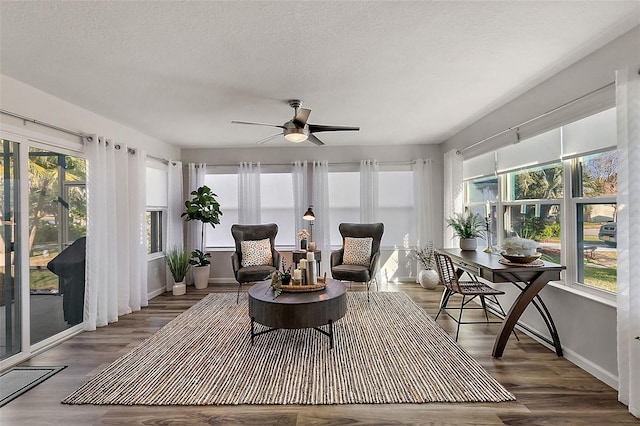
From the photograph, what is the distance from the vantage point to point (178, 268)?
507 centimetres

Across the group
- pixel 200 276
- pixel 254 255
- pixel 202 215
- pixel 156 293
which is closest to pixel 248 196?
pixel 202 215

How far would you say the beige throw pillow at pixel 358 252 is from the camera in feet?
15.7

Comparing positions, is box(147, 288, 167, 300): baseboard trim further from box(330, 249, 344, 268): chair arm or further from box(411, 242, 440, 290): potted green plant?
box(411, 242, 440, 290): potted green plant

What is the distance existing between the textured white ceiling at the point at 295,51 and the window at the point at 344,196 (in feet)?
7.03

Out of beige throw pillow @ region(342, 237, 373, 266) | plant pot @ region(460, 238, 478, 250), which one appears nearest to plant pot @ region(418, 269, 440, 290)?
beige throw pillow @ region(342, 237, 373, 266)

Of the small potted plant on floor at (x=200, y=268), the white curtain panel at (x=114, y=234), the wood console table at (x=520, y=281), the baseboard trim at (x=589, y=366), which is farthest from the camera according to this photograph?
the small potted plant on floor at (x=200, y=268)

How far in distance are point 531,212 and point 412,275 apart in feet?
8.87

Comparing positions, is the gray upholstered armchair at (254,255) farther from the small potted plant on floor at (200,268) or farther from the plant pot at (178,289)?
the plant pot at (178,289)

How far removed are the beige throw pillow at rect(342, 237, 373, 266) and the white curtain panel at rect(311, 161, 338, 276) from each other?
0.74 meters

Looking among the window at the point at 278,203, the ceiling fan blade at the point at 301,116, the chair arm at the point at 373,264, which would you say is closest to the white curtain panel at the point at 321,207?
the window at the point at 278,203

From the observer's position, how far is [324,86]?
299cm

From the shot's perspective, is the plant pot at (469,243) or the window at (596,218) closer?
the window at (596,218)

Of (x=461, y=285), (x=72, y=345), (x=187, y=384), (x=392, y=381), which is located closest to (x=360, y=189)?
(x=461, y=285)

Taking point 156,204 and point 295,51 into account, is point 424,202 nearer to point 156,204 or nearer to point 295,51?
point 295,51
